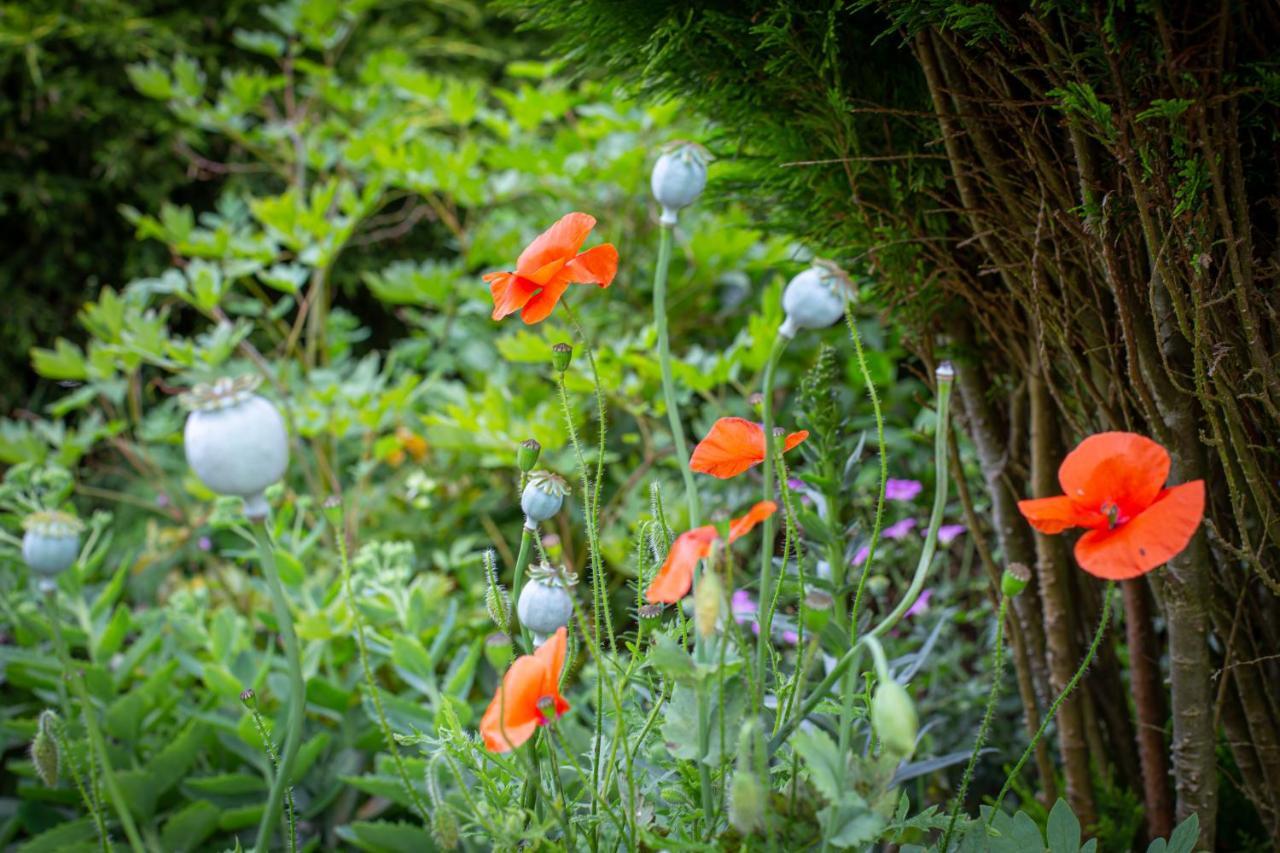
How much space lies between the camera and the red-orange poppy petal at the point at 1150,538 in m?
0.58

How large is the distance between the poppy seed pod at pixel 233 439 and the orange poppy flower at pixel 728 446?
29 centimetres

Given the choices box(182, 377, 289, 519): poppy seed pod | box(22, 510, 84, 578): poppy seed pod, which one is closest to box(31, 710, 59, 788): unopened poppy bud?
box(22, 510, 84, 578): poppy seed pod

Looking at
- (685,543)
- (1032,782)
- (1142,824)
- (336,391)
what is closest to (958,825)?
(685,543)

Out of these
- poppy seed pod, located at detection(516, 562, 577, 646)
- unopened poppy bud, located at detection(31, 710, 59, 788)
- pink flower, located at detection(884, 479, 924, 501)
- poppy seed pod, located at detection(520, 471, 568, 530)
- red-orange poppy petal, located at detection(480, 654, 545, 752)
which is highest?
poppy seed pod, located at detection(520, 471, 568, 530)

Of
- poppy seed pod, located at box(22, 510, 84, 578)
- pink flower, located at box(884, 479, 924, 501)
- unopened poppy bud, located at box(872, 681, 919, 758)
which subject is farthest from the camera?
pink flower, located at box(884, 479, 924, 501)

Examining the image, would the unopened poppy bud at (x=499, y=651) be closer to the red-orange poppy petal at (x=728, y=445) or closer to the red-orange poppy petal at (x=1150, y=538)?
the red-orange poppy petal at (x=728, y=445)

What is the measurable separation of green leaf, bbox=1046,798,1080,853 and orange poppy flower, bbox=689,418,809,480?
1.27 feet

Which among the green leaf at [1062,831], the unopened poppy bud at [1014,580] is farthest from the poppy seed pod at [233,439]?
the green leaf at [1062,831]

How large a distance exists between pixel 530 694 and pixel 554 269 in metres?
0.30

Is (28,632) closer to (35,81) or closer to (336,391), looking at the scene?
(336,391)

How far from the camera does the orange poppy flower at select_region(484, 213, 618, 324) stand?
73 centimetres

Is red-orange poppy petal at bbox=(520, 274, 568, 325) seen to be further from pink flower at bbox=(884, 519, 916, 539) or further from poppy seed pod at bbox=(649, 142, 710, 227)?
pink flower at bbox=(884, 519, 916, 539)

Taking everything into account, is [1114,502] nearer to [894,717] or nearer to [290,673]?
[894,717]

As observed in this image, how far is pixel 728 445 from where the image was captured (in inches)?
28.2
